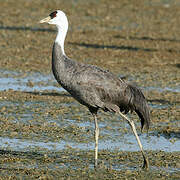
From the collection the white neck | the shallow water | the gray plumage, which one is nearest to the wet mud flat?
the shallow water

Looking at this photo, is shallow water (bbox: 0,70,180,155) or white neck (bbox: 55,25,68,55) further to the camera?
shallow water (bbox: 0,70,180,155)

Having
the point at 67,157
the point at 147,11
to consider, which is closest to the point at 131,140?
the point at 67,157

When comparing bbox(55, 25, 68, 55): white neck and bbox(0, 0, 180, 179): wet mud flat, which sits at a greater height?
bbox(55, 25, 68, 55): white neck

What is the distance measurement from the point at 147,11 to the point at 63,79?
1803 cm

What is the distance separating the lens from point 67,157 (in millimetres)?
8797

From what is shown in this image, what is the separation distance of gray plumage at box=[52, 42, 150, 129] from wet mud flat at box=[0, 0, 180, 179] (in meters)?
0.74

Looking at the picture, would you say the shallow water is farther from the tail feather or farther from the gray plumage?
the gray plumage

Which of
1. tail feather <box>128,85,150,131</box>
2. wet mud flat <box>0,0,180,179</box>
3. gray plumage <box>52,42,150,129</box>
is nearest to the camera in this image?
gray plumage <box>52,42,150,129</box>

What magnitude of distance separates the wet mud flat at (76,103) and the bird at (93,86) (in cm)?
50

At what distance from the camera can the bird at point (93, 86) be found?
27.8 ft

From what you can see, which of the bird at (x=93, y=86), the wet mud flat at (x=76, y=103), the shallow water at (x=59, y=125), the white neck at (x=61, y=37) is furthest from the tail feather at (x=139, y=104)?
the white neck at (x=61, y=37)

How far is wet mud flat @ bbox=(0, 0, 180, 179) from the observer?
28.1ft

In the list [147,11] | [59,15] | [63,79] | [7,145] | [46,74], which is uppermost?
[59,15]

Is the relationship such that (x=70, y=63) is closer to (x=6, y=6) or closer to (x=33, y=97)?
(x=33, y=97)
